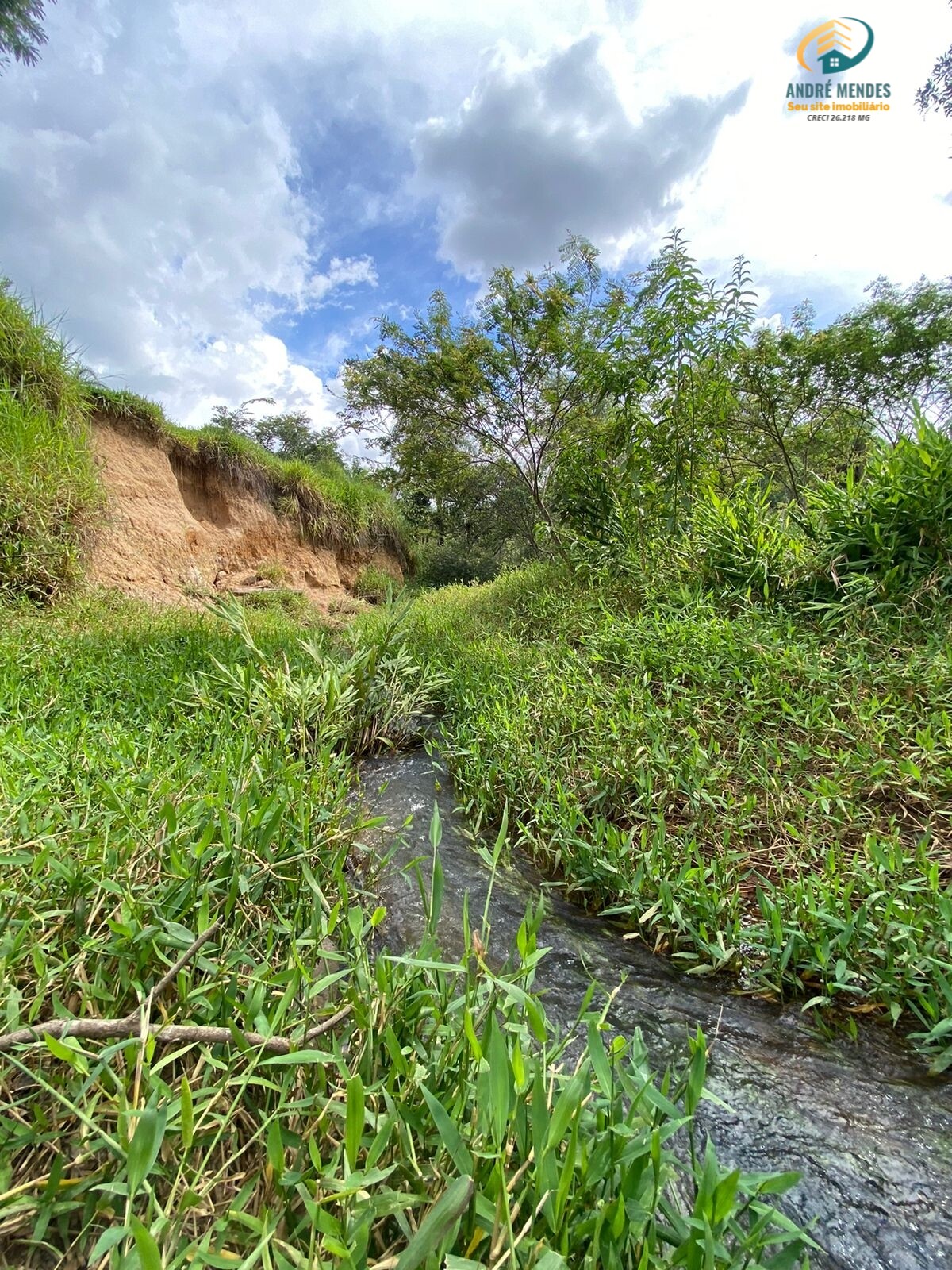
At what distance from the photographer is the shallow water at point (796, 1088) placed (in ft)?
2.81

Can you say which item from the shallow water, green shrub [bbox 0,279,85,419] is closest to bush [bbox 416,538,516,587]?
green shrub [bbox 0,279,85,419]

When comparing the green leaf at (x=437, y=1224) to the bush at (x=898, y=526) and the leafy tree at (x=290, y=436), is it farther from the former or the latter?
the leafy tree at (x=290, y=436)

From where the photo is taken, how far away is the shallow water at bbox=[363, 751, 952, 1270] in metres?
0.85

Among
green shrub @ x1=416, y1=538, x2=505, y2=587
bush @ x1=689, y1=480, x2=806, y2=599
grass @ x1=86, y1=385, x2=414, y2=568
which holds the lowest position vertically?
bush @ x1=689, y1=480, x2=806, y2=599

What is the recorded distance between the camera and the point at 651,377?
13.0 ft

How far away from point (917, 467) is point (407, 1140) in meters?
3.63

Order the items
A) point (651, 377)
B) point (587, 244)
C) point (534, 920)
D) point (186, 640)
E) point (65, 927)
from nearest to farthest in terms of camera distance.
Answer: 1. point (534, 920)
2. point (65, 927)
3. point (186, 640)
4. point (651, 377)
5. point (587, 244)

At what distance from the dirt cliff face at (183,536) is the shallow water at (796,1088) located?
217 inches

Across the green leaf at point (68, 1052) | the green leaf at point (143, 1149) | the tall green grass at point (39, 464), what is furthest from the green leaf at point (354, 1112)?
the tall green grass at point (39, 464)

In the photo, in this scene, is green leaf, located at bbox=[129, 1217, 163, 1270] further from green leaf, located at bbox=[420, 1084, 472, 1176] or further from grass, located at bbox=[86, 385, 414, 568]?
grass, located at bbox=[86, 385, 414, 568]

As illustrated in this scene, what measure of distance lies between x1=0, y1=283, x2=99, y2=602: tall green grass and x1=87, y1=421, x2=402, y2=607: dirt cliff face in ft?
1.87

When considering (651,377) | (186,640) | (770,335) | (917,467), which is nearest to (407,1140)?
(186,640)

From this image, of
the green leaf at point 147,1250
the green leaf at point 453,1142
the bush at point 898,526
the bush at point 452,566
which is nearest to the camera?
the green leaf at point 147,1250

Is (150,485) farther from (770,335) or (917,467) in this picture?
(770,335)
